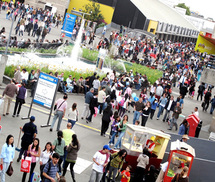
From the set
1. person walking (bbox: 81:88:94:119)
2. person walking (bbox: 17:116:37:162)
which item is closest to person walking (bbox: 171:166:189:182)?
person walking (bbox: 17:116:37:162)

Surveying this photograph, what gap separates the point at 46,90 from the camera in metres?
17.5

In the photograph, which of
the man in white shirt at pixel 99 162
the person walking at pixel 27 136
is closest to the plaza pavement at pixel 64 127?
the person walking at pixel 27 136

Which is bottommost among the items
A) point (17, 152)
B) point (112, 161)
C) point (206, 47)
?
point (17, 152)

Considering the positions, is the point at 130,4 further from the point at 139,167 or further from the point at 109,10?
the point at 139,167

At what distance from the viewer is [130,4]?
224ft

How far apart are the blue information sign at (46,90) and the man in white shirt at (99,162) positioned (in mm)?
5899

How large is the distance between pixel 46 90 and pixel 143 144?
17.0 feet

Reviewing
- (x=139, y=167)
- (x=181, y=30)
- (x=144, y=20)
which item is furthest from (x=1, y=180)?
(x=181, y=30)

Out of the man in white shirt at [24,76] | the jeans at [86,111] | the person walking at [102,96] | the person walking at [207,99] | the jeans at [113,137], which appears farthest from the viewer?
the person walking at [207,99]

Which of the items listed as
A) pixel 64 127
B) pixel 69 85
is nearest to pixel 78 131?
pixel 64 127

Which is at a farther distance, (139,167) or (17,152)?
(17,152)

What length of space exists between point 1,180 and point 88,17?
54.7m

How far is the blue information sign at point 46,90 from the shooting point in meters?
17.4

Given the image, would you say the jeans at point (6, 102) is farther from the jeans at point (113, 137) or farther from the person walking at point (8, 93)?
the jeans at point (113, 137)
